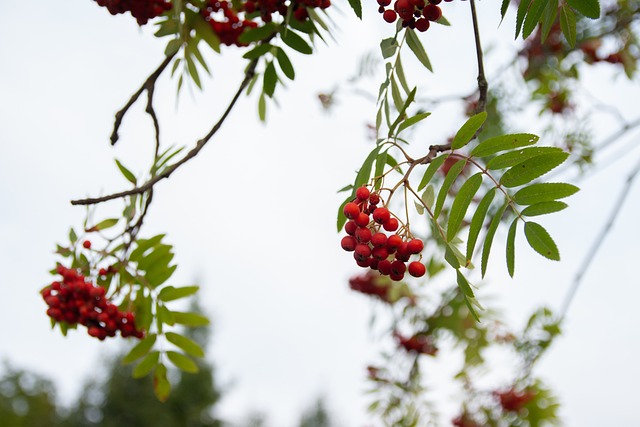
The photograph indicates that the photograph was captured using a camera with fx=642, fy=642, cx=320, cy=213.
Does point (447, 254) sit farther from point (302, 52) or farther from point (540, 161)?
point (302, 52)

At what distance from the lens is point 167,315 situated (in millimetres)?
1878

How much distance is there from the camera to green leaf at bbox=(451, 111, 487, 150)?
114 cm

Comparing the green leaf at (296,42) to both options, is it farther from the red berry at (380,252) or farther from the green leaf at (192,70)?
the red berry at (380,252)

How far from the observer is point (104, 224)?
187 centimetres

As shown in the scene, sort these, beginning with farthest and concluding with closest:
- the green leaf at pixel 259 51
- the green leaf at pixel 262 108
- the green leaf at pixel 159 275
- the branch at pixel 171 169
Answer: the green leaf at pixel 262 108 → the green leaf at pixel 159 275 → the green leaf at pixel 259 51 → the branch at pixel 171 169

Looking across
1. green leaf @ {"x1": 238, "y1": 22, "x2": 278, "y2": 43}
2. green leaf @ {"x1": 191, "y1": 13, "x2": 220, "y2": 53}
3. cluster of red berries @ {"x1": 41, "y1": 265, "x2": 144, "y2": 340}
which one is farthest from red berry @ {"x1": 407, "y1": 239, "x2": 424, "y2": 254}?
cluster of red berries @ {"x1": 41, "y1": 265, "x2": 144, "y2": 340}

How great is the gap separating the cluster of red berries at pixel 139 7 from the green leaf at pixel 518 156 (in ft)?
3.62

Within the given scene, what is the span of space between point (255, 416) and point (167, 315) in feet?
119

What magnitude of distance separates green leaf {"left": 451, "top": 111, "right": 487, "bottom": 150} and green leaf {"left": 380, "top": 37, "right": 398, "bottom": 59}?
0.79 ft

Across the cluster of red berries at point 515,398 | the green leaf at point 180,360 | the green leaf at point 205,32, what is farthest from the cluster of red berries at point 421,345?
the green leaf at point 205,32

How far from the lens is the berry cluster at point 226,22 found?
76.5 inches

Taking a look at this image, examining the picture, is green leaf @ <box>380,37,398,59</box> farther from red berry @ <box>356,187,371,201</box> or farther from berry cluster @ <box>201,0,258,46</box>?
berry cluster @ <box>201,0,258,46</box>

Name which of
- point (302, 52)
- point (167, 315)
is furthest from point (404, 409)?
point (302, 52)

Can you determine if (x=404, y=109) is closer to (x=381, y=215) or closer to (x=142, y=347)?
(x=381, y=215)
